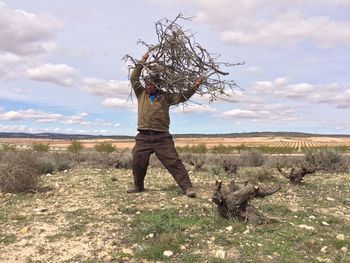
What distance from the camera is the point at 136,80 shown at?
816cm

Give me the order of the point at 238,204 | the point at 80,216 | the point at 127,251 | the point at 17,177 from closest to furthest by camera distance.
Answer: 1. the point at 127,251
2. the point at 238,204
3. the point at 80,216
4. the point at 17,177

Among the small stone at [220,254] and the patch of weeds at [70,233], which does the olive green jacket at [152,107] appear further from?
the small stone at [220,254]

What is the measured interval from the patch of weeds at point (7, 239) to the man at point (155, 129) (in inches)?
116

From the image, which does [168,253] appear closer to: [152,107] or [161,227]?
[161,227]

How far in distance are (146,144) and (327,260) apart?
4104 mm

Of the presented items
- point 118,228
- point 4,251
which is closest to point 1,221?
point 4,251

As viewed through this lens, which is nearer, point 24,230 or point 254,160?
point 24,230

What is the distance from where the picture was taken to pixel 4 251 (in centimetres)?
561

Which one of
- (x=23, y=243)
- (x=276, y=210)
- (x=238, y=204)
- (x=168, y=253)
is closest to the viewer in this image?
(x=168, y=253)

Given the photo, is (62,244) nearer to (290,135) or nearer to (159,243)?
(159,243)

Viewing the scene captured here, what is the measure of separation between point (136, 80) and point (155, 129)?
0.93 m

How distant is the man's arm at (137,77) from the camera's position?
26.0ft

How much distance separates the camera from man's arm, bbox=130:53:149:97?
793 cm

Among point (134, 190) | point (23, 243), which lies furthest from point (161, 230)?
point (134, 190)
